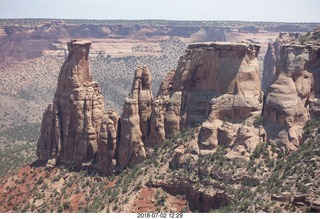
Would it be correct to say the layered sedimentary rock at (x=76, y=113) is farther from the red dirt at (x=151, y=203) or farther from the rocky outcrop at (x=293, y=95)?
the rocky outcrop at (x=293, y=95)

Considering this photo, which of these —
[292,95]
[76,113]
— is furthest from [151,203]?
[292,95]

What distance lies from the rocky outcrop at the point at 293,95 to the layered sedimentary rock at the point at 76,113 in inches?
946

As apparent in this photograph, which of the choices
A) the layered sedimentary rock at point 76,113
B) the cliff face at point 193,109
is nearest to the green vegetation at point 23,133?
the layered sedimentary rock at point 76,113

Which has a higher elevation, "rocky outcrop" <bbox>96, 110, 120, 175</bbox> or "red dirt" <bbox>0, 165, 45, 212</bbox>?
"rocky outcrop" <bbox>96, 110, 120, 175</bbox>

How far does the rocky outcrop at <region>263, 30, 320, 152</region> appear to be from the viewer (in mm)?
69750

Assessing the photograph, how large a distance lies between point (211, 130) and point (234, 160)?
542 cm

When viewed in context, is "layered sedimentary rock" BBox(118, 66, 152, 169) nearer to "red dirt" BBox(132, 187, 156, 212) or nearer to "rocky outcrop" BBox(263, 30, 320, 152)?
"red dirt" BBox(132, 187, 156, 212)

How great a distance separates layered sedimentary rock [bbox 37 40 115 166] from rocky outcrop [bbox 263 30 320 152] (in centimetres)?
2402

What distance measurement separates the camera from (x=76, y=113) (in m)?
83.7

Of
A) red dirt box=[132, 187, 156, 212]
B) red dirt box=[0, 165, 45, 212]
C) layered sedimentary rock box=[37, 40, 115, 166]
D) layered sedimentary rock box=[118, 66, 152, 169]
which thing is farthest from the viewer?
layered sedimentary rock box=[37, 40, 115, 166]

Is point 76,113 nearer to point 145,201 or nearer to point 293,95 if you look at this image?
point 145,201

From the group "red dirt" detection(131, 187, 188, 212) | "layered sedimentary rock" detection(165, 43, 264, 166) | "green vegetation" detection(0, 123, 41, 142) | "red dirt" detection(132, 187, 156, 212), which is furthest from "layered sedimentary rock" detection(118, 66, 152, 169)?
"green vegetation" detection(0, 123, 41, 142)

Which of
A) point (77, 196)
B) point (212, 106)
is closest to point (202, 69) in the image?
point (212, 106)

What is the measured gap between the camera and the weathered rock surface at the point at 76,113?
83.4m
